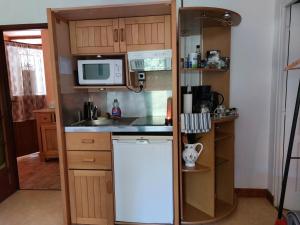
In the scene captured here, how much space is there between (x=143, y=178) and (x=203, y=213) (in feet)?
2.41

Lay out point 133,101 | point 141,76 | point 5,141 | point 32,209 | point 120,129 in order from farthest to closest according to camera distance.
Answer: point 5,141 < point 133,101 < point 32,209 < point 141,76 < point 120,129

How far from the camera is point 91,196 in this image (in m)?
2.23

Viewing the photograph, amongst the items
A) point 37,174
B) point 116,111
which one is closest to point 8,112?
point 37,174

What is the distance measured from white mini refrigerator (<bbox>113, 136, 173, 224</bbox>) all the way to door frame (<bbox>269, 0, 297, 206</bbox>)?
1.19m

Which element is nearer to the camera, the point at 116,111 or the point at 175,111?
the point at 175,111

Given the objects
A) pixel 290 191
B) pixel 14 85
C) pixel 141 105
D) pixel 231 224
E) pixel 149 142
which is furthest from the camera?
pixel 14 85

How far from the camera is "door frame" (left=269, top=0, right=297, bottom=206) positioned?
2.32 m

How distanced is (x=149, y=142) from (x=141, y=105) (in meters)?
0.75

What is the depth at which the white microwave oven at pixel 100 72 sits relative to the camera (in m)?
2.28

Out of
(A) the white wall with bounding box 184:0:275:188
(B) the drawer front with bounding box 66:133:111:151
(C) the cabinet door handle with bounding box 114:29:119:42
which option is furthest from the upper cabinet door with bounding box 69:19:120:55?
(A) the white wall with bounding box 184:0:275:188

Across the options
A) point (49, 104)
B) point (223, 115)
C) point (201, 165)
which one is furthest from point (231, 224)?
point (49, 104)

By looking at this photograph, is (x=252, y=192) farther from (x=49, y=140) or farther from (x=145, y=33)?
(x=49, y=140)

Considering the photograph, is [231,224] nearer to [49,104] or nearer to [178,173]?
[178,173]

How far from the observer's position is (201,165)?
2.28 m
